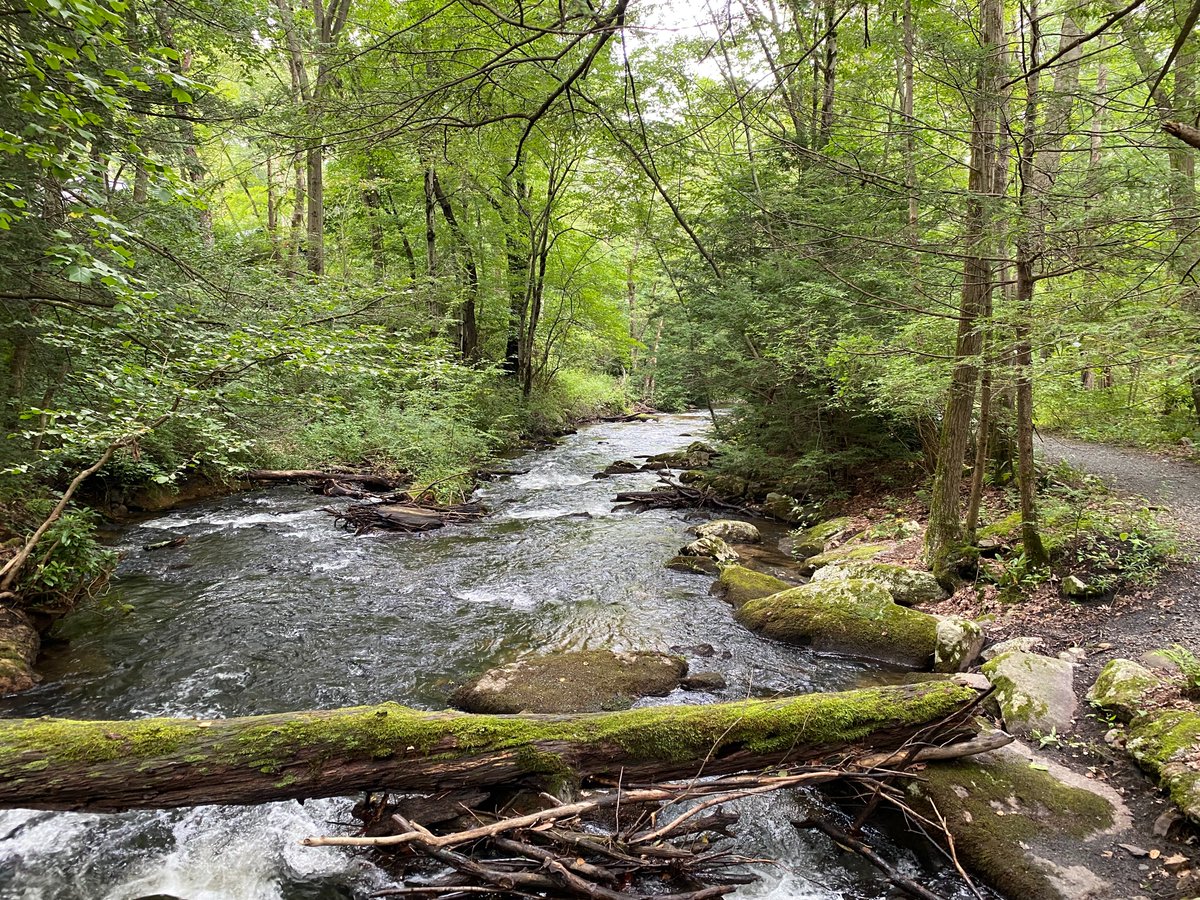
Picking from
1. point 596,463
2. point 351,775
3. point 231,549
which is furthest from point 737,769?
point 596,463

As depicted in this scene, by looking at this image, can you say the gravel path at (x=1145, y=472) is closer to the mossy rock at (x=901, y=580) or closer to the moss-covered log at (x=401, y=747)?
the mossy rock at (x=901, y=580)

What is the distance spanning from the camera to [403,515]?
11133 millimetres

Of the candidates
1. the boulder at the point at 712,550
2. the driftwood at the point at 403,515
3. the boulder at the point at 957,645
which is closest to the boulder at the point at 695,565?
the boulder at the point at 712,550

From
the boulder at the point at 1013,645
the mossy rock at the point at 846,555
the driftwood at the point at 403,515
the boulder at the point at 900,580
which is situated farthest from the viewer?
the driftwood at the point at 403,515

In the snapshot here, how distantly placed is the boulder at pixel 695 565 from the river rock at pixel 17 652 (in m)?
7.31

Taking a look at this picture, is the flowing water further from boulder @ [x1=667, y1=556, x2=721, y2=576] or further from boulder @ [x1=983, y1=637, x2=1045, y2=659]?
boulder @ [x1=983, y1=637, x2=1045, y2=659]

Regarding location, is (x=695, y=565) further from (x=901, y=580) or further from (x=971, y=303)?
(x=971, y=303)

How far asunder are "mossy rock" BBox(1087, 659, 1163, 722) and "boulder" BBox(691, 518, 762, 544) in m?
5.83

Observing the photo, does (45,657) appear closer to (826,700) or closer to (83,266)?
(83,266)

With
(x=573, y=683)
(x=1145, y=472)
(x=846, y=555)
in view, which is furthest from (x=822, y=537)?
(x=573, y=683)

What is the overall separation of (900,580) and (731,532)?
3.65 metres

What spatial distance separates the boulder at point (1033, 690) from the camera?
14.2 feet

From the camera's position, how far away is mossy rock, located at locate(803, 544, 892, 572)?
8.05 m

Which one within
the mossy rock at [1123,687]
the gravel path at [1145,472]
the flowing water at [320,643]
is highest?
the gravel path at [1145,472]
